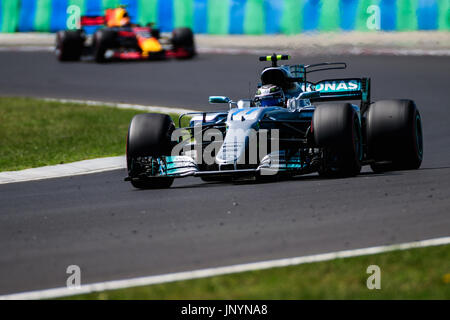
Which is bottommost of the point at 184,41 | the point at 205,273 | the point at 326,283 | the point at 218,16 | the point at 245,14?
the point at 326,283

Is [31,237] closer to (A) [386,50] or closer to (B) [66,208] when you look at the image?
(B) [66,208]

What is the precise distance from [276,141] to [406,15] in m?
15.8

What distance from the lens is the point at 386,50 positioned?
27.6 meters

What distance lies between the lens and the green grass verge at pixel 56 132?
16.1m

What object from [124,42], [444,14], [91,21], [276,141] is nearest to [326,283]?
[276,141]

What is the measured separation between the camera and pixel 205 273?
6.98 meters

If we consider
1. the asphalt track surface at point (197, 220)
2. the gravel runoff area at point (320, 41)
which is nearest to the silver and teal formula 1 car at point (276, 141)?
the asphalt track surface at point (197, 220)

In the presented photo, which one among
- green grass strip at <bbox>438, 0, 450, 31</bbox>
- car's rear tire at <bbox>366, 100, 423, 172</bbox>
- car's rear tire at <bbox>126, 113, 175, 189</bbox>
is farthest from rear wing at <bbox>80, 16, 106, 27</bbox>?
car's rear tire at <bbox>366, 100, 423, 172</bbox>

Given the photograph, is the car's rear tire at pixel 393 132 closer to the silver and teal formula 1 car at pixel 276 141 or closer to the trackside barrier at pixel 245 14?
the silver and teal formula 1 car at pixel 276 141

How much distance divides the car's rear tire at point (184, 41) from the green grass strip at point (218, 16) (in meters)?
1.74

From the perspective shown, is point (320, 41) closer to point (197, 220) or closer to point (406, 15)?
point (197, 220)

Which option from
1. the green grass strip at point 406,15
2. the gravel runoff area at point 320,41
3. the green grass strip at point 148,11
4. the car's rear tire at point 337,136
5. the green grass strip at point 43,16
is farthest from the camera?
the green grass strip at point 43,16

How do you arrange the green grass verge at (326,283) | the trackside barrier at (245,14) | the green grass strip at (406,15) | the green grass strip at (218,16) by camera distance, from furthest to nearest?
the green grass strip at (218,16), the green grass strip at (406,15), the trackside barrier at (245,14), the green grass verge at (326,283)

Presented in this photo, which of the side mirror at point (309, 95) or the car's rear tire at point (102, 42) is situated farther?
the car's rear tire at point (102, 42)
